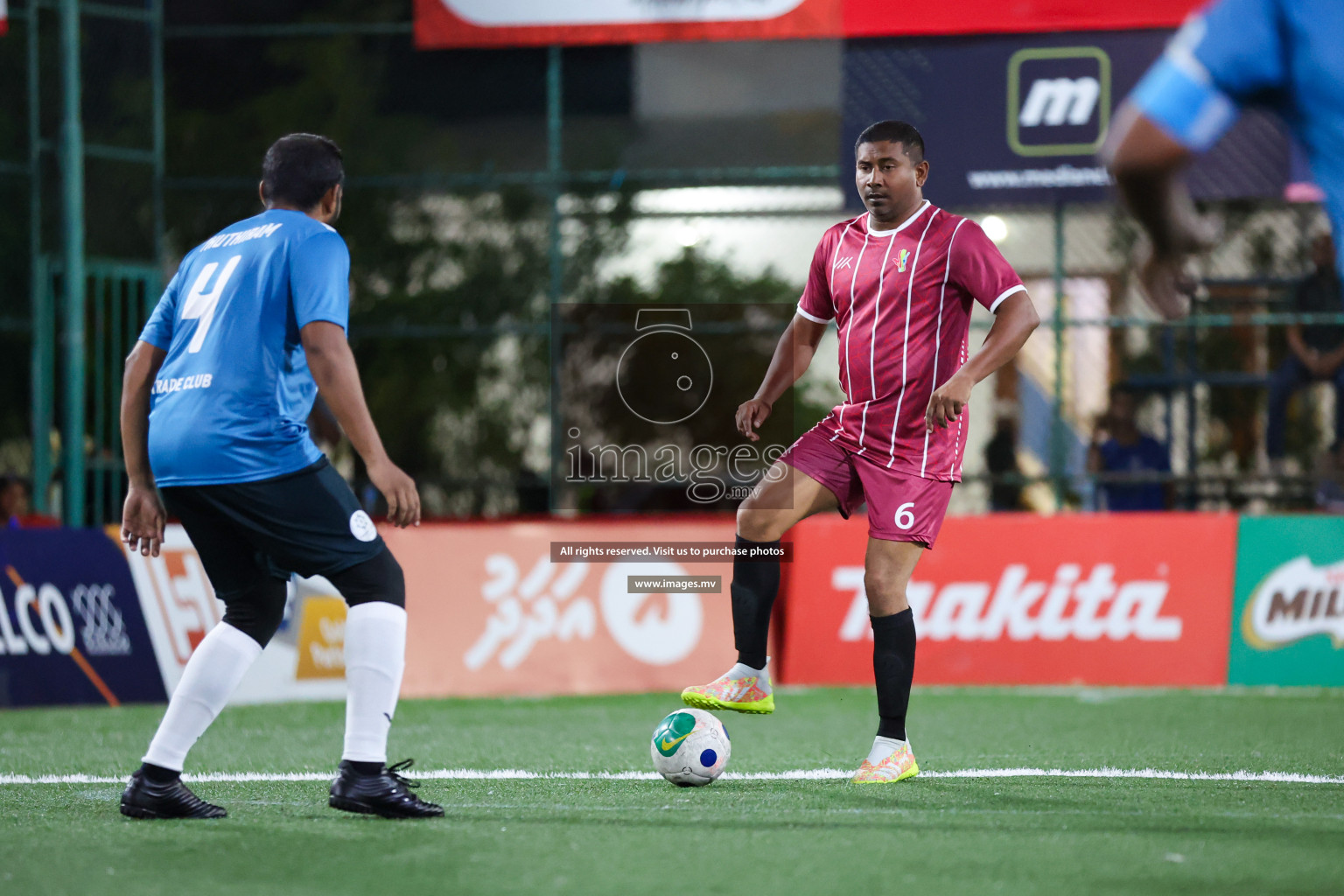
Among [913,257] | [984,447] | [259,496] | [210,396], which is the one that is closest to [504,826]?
[259,496]

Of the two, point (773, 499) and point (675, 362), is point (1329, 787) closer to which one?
point (773, 499)

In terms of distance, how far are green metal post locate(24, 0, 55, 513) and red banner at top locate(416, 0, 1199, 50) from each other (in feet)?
9.42

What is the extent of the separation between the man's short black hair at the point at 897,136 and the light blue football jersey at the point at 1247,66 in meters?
2.08

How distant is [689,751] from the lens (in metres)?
5.57

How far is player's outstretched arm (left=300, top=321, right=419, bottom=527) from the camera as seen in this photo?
4.55 metres

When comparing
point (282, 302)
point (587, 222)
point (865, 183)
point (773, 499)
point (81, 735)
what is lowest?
point (81, 735)

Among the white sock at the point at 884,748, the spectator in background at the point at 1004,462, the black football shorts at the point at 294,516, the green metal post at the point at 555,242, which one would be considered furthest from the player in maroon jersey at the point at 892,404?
the spectator in background at the point at 1004,462

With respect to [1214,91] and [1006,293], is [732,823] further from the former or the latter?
[1214,91]

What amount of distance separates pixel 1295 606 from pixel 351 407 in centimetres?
714

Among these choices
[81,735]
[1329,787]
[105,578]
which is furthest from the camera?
[105,578]

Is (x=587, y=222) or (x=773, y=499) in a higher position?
(x=587, y=222)

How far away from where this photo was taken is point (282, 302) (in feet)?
15.5

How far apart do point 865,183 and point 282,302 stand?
2.17 metres

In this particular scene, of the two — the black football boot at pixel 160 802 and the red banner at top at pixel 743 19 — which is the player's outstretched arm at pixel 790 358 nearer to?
the black football boot at pixel 160 802
